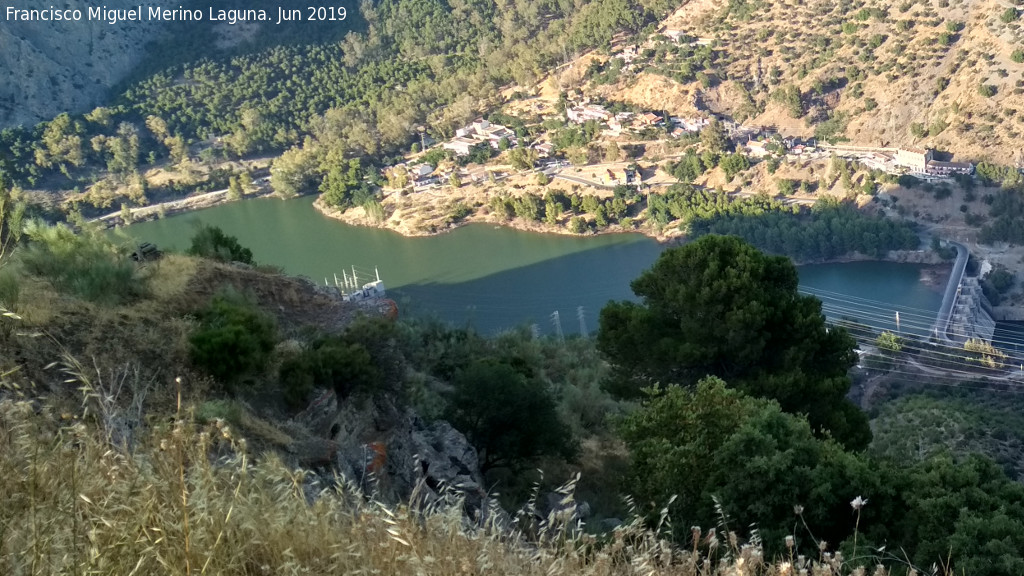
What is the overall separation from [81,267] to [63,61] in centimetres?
2387

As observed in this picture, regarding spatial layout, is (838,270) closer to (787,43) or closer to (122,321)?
(787,43)

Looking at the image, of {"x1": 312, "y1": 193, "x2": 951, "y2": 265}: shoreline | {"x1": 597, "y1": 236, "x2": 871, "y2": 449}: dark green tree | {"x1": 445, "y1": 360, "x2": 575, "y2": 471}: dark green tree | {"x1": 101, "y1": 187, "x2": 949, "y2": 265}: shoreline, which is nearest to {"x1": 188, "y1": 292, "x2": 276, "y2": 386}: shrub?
{"x1": 445, "y1": 360, "x2": 575, "y2": 471}: dark green tree

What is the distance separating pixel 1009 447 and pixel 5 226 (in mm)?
8039

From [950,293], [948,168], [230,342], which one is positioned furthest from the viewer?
[948,168]

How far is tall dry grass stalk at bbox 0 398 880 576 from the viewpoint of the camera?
1.12m

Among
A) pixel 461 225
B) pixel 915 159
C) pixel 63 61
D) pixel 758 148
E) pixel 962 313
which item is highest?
pixel 63 61

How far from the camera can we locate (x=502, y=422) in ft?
15.1

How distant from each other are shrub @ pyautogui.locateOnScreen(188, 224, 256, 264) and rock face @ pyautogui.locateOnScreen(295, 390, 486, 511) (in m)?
2.02

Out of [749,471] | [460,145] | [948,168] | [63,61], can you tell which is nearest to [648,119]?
[460,145]

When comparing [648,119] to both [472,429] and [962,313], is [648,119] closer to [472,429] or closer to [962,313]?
[962,313]

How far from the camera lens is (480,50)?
26000mm

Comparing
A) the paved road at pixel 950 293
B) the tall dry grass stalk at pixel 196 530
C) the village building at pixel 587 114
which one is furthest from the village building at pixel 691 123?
the tall dry grass stalk at pixel 196 530

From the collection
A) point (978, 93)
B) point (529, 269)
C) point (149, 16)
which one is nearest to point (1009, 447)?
point (529, 269)

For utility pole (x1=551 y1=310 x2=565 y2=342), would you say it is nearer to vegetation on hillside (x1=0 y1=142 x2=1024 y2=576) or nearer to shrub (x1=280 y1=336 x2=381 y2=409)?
vegetation on hillside (x1=0 y1=142 x2=1024 y2=576)
